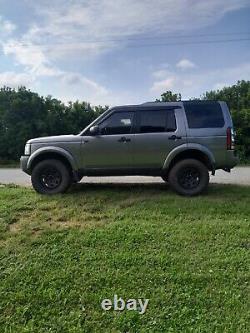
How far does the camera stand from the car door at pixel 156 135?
21.0ft

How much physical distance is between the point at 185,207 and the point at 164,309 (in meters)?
2.59

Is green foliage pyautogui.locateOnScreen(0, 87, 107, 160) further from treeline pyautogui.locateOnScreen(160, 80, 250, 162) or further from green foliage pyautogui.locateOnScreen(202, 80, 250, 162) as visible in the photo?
green foliage pyautogui.locateOnScreen(202, 80, 250, 162)

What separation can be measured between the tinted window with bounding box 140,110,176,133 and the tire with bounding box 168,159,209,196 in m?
0.76

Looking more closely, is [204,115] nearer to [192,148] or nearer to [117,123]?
[192,148]

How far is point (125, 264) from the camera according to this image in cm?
396

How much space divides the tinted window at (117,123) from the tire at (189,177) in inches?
50.6

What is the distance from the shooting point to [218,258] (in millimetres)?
4043

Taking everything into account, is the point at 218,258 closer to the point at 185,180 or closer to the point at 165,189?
the point at 185,180

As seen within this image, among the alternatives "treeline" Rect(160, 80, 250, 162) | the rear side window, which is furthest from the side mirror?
"treeline" Rect(160, 80, 250, 162)

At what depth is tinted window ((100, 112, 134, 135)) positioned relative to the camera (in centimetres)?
658

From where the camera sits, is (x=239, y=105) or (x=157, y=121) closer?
(x=157, y=121)

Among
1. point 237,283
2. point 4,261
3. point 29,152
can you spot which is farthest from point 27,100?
Result: point 237,283

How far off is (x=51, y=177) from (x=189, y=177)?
281 centimetres

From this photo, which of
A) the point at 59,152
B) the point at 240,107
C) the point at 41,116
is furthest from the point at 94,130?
the point at 240,107
